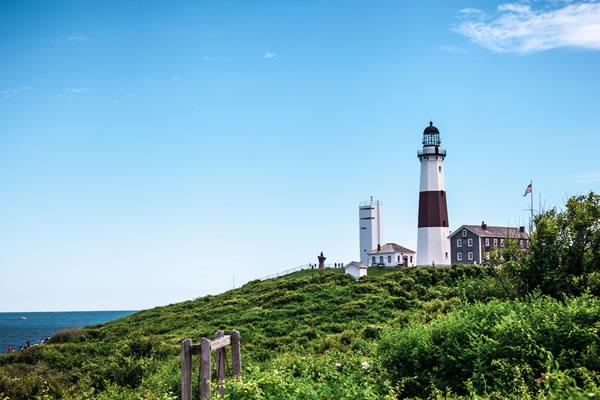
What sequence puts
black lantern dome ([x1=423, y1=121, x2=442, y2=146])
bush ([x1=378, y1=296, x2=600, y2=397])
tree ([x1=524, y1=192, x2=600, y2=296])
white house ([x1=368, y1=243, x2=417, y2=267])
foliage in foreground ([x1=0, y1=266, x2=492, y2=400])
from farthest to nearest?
white house ([x1=368, y1=243, x2=417, y2=267]), black lantern dome ([x1=423, y1=121, x2=442, y2=146]), foliage in foreground ([x1=0, y1=266, x2=492, y2=400]), tree ([x1=524, y1=192, x2=600, y2=296]), bush ([x1=378, y1=296, x2=600, y2=397])

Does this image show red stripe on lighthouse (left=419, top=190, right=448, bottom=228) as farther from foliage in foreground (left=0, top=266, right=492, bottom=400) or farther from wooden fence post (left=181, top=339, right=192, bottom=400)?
wooden fence post (left=181, top=339, right=192, bottom=400)

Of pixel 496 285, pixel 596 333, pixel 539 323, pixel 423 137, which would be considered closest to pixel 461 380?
pixel 539 323

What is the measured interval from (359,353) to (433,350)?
3884mm

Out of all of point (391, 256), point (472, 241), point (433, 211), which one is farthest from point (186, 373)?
point (391, 256)

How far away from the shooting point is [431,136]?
56.0 meters

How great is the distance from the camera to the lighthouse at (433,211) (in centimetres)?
5444

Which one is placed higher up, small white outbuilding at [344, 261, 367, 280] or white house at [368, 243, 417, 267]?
white house at [368, 243, 417, 267]

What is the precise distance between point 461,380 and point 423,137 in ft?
158

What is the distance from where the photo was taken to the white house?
7019 centimetres

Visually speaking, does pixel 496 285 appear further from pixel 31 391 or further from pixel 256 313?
pixel 256 313

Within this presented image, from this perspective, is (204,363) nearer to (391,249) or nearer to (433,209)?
(433,209)

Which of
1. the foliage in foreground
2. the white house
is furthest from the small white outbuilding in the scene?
the white house

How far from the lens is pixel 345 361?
13.1 m

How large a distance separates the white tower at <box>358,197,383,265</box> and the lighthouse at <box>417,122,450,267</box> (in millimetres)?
18739
